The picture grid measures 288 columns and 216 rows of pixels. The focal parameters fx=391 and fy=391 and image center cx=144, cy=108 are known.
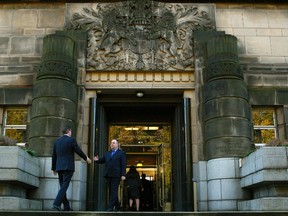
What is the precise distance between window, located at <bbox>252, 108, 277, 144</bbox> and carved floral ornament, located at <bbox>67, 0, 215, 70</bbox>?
2.87m

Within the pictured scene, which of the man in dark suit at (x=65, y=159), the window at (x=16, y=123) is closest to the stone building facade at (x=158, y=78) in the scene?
the window at (x=16, y=123)

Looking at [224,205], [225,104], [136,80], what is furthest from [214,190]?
[136,80]

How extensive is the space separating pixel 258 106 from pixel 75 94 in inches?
245

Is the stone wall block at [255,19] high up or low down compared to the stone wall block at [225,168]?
up

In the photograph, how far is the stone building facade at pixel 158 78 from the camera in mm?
11914

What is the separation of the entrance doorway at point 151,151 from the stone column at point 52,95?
4744 mm

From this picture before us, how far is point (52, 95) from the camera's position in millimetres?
12102

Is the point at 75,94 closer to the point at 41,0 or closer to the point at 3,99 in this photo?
the point at 3,99

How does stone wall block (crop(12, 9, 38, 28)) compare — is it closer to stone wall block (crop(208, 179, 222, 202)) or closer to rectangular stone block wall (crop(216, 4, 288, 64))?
rectangular stone block wall (crop(216, 4, 288, 64))

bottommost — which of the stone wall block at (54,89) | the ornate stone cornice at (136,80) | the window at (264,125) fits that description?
the window at (264,125)

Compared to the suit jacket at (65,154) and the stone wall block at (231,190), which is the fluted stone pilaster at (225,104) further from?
the suit jacket at (65,154)

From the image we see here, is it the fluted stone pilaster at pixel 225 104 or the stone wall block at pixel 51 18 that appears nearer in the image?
the fluted stone pilaster at pixel 225 104

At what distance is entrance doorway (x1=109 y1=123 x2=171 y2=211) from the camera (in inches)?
629

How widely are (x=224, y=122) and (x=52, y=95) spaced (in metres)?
5.36
